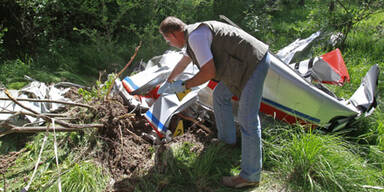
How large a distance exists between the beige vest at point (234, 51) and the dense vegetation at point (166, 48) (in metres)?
0.92

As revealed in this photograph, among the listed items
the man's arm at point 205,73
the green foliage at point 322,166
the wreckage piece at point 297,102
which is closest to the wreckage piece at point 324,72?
the wreckage piece at point 297,102

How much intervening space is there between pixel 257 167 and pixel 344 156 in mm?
879

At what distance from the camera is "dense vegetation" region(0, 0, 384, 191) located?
241cm

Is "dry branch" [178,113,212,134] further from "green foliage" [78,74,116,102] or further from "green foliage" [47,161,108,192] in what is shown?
"green foliage" [47,161,108,192]

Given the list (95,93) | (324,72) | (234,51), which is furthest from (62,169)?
(324,72)

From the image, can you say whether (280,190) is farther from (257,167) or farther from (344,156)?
(344,156)

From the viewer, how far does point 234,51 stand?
2.13 metres

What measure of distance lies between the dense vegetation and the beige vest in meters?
0.92

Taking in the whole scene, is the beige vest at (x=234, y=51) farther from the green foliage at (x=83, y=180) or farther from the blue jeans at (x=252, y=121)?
the green foliage at (x=83, y=180)

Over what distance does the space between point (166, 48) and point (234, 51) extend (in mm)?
2947

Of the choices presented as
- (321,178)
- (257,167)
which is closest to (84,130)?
(257,167)

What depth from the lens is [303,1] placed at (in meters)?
7.89

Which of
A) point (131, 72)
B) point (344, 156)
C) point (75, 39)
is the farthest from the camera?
point (75, 39)

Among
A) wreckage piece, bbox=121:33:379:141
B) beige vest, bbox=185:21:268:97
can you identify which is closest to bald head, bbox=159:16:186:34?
beige vest, bbox=185:21:268:97
